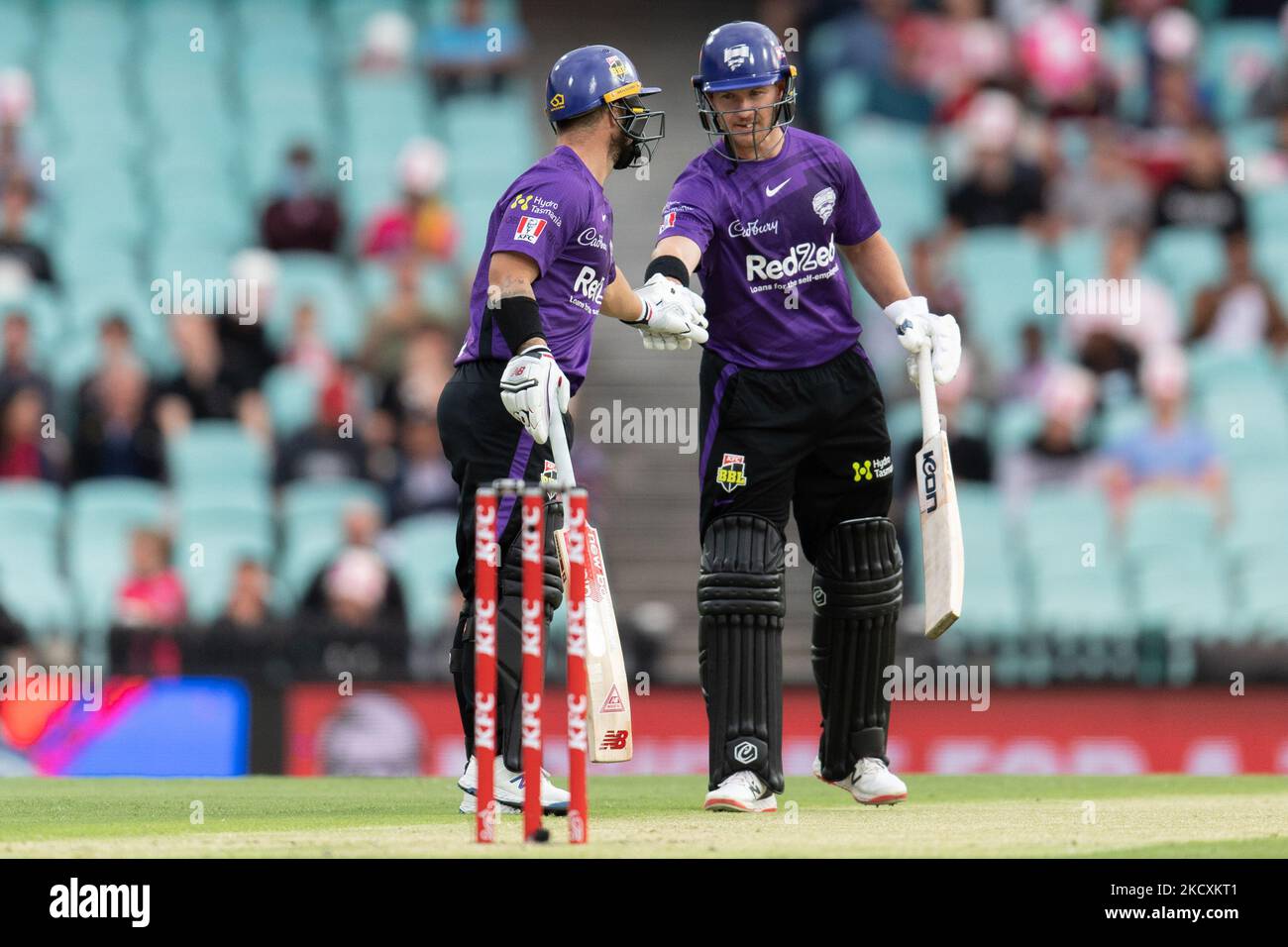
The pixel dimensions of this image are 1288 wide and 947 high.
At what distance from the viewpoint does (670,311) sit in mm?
7086

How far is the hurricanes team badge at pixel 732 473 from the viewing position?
735 cm

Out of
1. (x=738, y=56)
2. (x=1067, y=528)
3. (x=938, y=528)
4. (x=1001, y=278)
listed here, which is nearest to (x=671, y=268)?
(x=738, y=56)

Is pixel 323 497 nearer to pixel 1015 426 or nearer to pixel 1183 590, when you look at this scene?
pixel 1015 426

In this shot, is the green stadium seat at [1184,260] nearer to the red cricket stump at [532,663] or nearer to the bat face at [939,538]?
the bat face at [939,538]

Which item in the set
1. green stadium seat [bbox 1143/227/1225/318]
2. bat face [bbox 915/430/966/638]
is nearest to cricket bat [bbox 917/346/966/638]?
bat face [bbox 915/430/966/638]

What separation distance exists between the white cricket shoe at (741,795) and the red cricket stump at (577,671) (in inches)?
55.7

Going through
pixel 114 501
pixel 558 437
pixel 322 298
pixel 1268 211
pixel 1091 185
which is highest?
pixel 1091 185

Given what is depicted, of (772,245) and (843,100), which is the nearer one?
(772,245)

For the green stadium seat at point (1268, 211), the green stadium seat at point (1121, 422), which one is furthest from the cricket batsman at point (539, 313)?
the green stadium seat at point (1268, 211)

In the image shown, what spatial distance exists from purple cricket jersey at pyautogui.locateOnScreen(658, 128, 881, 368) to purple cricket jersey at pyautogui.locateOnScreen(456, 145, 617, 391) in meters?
0.32

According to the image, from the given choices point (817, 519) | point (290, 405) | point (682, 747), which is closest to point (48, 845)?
point (817, 519)

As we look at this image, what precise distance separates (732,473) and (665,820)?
4.34ft

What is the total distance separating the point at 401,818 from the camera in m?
6.80

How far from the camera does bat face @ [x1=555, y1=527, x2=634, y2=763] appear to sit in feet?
20.0
